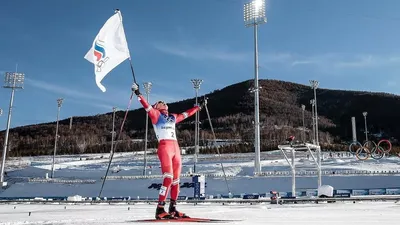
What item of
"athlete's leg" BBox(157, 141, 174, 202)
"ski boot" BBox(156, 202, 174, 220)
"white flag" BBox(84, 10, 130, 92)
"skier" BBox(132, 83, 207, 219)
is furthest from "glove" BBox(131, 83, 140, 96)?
"ski boot" BBox(156, 202, 174, 220)

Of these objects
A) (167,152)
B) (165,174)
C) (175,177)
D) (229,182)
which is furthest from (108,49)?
(229,182)

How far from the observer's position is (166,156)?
10906 millimetres

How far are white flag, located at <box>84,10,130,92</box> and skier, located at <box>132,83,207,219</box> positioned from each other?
1075 mm

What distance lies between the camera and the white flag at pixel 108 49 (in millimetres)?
11760

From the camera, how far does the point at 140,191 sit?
5106 centimetres

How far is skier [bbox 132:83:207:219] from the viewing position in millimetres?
10742

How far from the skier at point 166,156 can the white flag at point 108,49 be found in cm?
107

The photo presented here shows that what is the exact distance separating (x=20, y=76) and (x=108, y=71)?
57340mm

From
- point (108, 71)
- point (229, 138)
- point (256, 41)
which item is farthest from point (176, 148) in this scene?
point (229, 138)

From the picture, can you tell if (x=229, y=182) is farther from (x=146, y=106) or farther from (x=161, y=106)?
(x=146, y=106)

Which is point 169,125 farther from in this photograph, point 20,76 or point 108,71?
point 20,76

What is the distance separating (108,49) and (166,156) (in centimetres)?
376

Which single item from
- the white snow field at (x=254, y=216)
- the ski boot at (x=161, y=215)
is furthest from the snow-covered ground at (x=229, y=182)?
the ski boot at (x=161, y=215)

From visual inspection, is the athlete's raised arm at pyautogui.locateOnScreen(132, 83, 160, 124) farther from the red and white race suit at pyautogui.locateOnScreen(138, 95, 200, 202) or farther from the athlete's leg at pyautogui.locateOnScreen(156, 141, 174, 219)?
the athlete's leg at pyautogui.locateOnScreen(156, 141, 174, 219)
